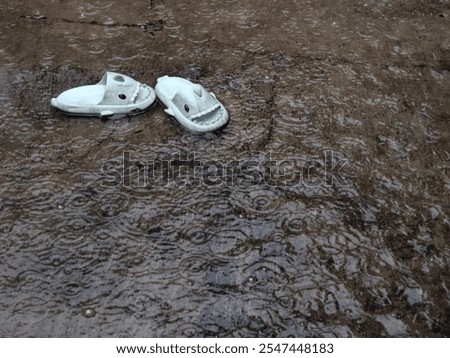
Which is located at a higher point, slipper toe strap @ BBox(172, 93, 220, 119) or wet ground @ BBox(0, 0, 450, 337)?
slipper toe strap @ BBox(172, 93, 220, 119)

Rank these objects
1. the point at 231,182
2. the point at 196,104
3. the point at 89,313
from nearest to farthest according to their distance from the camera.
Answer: the point at 89,313 < the point at 231,182 < the point at 196,104

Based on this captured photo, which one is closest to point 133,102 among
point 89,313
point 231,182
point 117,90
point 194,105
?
point 117,90

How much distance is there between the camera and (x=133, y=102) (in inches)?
90.7

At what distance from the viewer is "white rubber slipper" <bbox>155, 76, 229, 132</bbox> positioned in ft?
7.36

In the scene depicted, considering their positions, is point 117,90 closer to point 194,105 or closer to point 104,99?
point 104,99

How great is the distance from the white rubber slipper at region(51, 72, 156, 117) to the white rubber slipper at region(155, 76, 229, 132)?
5.2 inches

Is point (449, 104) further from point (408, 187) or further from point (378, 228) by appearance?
point (378, 228)

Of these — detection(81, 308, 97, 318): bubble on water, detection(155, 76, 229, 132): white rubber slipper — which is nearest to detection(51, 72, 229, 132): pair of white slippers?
detection(155, 76, 229, 132): white rubber slipper

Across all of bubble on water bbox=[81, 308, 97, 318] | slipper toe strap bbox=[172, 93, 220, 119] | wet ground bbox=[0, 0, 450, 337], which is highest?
slipper toe strap bbox=[172, 93, 220, 119]

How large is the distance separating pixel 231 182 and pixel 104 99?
2.32ft

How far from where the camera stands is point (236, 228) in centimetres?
193

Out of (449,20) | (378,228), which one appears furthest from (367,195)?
(449,20)

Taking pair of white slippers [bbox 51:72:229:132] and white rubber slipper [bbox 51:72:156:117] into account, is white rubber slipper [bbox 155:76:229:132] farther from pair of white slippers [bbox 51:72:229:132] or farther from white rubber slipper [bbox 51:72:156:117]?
white rubber slipper [bbox 51:72:156:117]

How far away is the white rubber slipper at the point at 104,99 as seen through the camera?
2.26 meters
